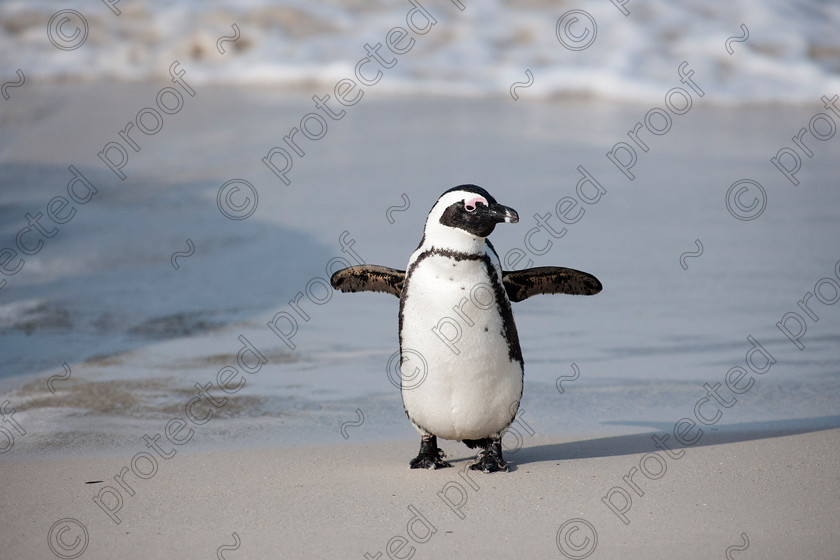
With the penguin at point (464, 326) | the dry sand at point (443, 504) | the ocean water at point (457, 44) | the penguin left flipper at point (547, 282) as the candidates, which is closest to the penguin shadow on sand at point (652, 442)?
the dry sand at point (443, 504)

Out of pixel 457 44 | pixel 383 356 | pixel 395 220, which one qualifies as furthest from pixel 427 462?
pixel 457 44

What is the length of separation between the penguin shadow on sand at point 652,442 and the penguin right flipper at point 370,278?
0.75 m

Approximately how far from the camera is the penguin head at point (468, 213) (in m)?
3.17

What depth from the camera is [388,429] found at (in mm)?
3844

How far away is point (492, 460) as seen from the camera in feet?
11.0

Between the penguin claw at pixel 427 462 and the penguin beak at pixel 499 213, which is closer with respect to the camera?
the penguin beak at pixel 499 213

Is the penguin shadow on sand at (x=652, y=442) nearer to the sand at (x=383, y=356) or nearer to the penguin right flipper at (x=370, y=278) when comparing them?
the sand at (x=383, y=356)

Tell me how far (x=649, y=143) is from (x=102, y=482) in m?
6.53

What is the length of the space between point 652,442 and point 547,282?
0.72 meters

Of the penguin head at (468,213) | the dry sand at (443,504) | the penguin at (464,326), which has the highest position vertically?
the penguin head at (468,213)

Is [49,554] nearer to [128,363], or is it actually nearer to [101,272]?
[128,363]

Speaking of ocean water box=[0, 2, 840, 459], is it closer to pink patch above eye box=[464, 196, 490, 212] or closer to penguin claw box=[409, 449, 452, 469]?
penguin claw box=[409, 449, 452, 469]

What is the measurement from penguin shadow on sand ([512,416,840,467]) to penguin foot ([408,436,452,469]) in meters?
0.27

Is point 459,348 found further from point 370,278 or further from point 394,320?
point 394,320
